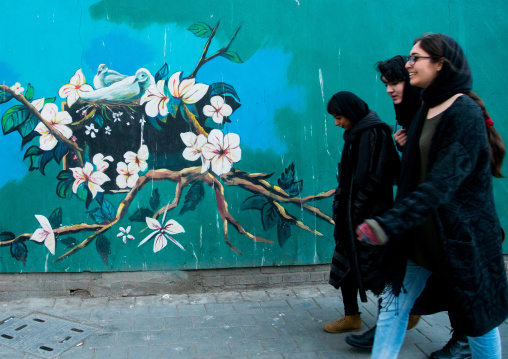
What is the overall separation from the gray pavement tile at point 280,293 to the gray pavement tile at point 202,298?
0.49 metres

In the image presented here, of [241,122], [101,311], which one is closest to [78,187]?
[101,311]

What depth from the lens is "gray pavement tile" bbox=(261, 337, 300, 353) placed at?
3.54m

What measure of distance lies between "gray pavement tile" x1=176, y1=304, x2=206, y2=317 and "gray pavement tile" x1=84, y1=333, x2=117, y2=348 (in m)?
0.61

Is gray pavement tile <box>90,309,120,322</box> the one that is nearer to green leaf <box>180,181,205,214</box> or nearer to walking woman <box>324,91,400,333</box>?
green leaf <box>180,181,205,214</box>

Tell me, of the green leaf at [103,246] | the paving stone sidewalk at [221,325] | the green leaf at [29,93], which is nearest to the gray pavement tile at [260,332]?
the paving stone sidewalk at [221,325]

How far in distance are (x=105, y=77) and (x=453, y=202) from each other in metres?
2.91

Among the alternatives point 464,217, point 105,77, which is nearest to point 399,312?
point 464,217

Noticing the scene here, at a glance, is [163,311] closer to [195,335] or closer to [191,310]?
[191,310]

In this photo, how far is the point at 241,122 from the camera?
4473mm

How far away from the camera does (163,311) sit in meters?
4.19

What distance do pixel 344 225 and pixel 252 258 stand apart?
1345 mm

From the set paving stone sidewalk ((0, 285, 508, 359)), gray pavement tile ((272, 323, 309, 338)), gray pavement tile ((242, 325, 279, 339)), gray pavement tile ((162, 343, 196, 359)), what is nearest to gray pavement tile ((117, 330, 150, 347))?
paving stone sidewalk ((0, 285, 508, 359))

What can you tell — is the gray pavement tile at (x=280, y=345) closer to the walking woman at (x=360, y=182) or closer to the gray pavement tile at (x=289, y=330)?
the gray pavement tile at (x=289, y=330)

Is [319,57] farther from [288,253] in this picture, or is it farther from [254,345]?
[254,345]
